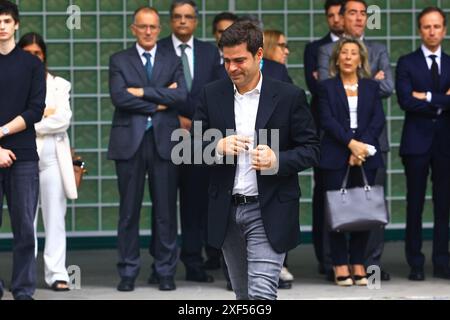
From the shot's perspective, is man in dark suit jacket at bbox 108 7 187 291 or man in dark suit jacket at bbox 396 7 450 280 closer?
man in dark suit jacket at bbox 108 7 187 291

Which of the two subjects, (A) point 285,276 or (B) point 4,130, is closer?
(B) point 4,130

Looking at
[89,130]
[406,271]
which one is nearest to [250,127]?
[406,271]

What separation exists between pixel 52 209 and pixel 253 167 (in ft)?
14.0

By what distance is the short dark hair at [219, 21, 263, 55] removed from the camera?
888 cm

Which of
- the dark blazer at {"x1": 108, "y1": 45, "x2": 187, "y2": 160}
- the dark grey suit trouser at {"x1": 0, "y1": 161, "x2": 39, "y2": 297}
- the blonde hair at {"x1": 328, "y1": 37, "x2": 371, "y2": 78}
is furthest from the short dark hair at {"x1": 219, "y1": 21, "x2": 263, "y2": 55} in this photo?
the blonde hair at {"x1": 328, "y1": 37, "x2": 371, "y2": 78}

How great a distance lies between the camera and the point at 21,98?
11.7m

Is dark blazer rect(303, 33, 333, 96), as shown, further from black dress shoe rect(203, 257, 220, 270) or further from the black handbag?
black dress shoe rect(203, 257, 220, 270)

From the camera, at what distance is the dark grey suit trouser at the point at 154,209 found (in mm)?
12602

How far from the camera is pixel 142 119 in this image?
41.1 ft

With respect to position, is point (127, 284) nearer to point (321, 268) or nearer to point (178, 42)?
point (321, 268)

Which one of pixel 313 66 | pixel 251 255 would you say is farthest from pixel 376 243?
pixel 251 255

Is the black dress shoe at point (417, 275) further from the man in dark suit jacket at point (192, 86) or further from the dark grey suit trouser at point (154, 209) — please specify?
the dark grey suit trouser at point (154, 209)

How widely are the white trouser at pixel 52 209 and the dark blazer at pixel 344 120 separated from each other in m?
2.29

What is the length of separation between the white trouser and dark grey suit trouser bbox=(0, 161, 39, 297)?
0.87 m
